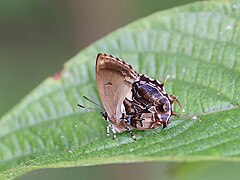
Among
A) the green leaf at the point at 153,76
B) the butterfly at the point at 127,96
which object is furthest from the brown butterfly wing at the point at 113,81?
the green leaf at the point at 153,76

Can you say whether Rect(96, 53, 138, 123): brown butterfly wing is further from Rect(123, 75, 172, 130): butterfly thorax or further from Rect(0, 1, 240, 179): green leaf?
Rect(0, 1, 240, 179): green leaf

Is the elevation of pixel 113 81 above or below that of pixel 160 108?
above

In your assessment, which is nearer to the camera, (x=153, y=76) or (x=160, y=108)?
(x=160, y=108)

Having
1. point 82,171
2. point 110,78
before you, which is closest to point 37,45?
point 82,171

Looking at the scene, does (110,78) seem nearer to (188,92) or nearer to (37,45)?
(188,92)

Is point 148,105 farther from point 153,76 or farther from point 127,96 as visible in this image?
point 153,76

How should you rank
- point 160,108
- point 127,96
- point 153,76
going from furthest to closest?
1. point 153,76
2. point 127,96
3. point 160,108

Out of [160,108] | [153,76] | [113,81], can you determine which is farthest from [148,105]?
[153,76]

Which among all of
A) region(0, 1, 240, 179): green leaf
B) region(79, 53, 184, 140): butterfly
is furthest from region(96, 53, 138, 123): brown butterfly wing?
region(0, 1, 240, 179): green leaf

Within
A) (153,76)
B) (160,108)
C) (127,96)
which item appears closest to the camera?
(160,108)
